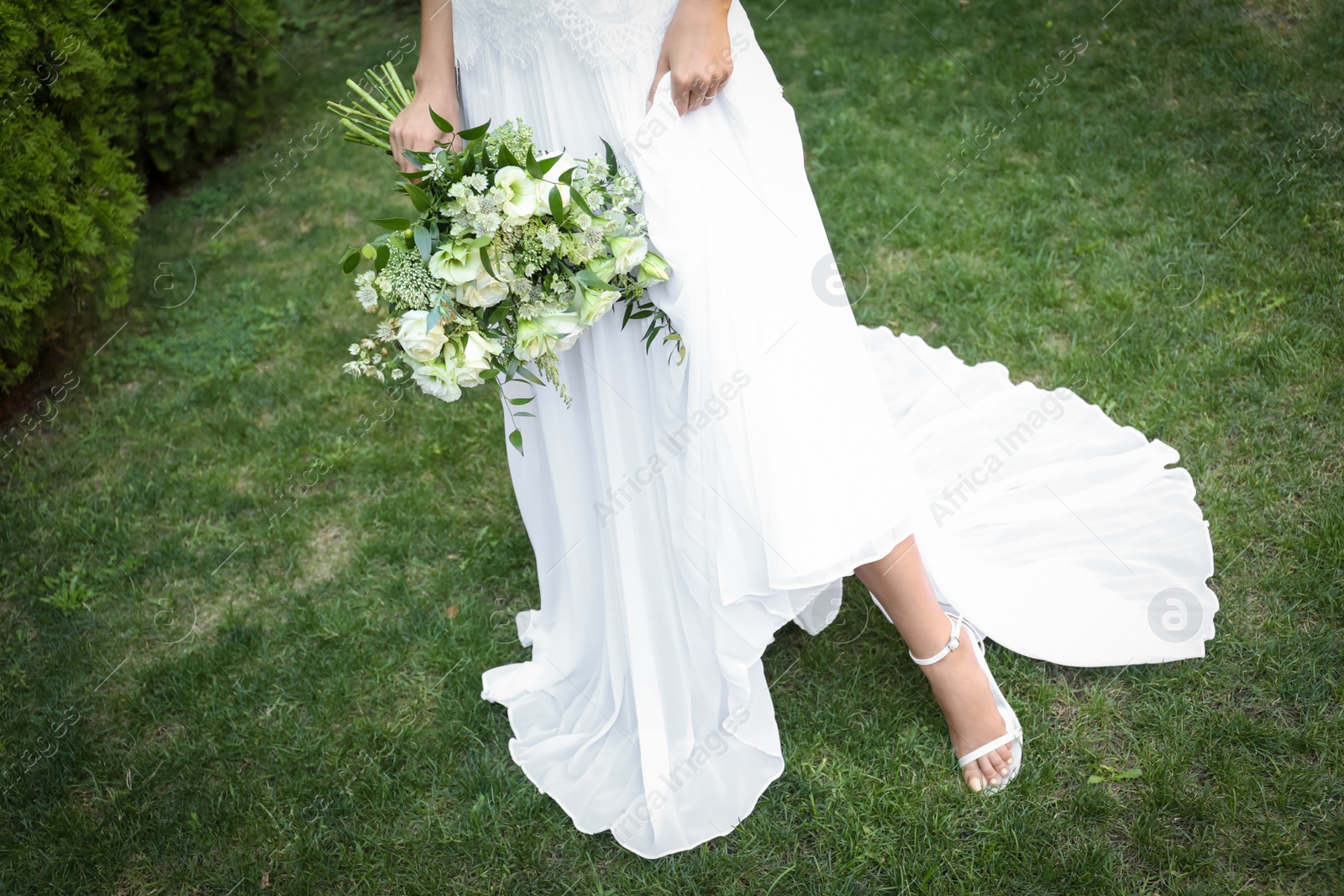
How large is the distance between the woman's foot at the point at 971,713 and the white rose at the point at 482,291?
1211mm

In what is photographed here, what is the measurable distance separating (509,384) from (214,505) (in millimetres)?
1633

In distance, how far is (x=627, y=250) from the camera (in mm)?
1726

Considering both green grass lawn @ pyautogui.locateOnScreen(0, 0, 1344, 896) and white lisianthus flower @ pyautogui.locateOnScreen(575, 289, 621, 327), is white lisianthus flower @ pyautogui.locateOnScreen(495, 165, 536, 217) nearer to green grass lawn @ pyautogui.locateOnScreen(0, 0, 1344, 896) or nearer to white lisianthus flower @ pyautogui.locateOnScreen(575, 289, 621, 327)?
white lisianthus flower @ pyautogui.locateOnScreen(575, 289, 621, 327)

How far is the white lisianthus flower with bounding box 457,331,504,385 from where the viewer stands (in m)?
1.72

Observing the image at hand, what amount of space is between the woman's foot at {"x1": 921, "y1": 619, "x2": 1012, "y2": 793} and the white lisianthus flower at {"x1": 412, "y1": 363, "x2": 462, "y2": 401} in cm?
119

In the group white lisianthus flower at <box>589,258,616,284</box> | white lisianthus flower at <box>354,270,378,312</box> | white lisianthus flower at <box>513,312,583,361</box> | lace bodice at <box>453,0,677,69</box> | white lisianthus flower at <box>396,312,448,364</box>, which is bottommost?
white lisianthus flower at <box>513,312,583,361</box>

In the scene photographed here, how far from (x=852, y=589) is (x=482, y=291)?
1.38 metres

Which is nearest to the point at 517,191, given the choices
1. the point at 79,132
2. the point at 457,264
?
the point at 457,264

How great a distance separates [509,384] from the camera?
233 cm

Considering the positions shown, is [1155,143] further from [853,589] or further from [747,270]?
[747,270]

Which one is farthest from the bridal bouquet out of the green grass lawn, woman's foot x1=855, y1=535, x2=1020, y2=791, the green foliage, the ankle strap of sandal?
the green foliage

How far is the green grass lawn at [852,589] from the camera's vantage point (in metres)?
2.09

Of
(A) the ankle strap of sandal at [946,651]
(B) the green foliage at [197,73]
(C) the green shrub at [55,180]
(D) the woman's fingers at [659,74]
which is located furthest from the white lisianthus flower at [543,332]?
(B) the green foliage at [197,73]

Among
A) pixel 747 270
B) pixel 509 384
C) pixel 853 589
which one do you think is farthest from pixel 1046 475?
pixel 509 384
